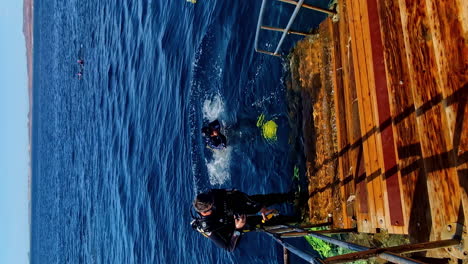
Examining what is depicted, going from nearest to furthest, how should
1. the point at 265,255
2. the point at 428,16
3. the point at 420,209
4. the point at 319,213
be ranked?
the point at 428,16 → the point at 420,209 → the point at 319,213 → the point at 265,255

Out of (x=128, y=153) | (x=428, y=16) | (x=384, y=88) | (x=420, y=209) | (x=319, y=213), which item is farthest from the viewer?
(x=128, y=153)

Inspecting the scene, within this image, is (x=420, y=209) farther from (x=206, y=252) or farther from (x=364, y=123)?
(x=206, y=252)

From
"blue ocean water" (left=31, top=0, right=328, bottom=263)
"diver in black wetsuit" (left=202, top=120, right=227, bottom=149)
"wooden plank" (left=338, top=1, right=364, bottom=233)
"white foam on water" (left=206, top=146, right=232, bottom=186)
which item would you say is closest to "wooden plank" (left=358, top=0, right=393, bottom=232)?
"wooden plank" (left=338, top=1, right=364, bottom=233)

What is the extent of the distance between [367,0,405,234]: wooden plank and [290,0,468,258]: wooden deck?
0.02 meters

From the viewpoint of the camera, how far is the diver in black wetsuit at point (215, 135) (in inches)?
461

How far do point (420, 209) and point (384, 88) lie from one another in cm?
207

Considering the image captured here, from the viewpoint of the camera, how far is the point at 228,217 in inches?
349

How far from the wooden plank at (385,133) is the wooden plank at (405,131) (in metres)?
0.26

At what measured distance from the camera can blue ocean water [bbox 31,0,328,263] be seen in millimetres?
11320

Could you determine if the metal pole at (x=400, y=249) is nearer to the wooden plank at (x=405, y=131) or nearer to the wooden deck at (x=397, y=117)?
the wooden deck at (x=397, y=117)

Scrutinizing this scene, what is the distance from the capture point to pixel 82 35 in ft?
99.9

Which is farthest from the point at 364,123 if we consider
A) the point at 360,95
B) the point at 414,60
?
the point at 414,60

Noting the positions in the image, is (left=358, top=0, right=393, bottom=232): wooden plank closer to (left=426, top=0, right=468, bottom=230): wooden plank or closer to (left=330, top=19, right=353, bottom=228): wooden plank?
(left=330, top=19, right=353, bottom=228): wooden plank

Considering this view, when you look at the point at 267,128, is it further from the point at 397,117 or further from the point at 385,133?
the point at 397,117
